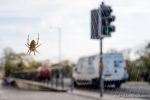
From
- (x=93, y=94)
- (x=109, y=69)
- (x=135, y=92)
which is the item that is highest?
(x=109, y=69)

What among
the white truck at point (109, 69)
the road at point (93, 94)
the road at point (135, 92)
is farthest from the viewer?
the white truck at point (109, 69)

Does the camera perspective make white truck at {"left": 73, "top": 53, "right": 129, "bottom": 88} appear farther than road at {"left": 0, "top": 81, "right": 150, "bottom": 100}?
Yes

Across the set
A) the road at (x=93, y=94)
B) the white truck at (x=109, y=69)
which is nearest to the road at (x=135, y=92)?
the road at (x=93, y=94)

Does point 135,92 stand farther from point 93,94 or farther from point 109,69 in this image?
point 109,69

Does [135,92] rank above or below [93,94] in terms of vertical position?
below

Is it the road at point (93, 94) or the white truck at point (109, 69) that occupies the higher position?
the white truck at point (109, 69)

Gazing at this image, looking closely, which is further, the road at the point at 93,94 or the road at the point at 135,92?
the road at the point at 93,94

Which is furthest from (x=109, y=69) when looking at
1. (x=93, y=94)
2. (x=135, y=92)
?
(x=135, y=92)

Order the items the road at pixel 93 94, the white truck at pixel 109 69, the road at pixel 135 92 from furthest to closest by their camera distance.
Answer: the white truck at pixel 109 69, the road at pixel 93 94, the road at pixel 135 92

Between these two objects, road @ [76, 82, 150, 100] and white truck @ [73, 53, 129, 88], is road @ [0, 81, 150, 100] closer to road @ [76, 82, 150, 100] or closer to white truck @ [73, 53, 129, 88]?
road @ [76, 82, 150, 100]

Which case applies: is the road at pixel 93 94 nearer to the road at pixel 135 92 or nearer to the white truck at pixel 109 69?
the road at pixel 135 92

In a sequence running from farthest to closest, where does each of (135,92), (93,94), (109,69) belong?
(109,69)
(93,94)
(135,92)

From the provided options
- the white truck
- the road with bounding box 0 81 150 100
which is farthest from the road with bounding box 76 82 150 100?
the white truck
